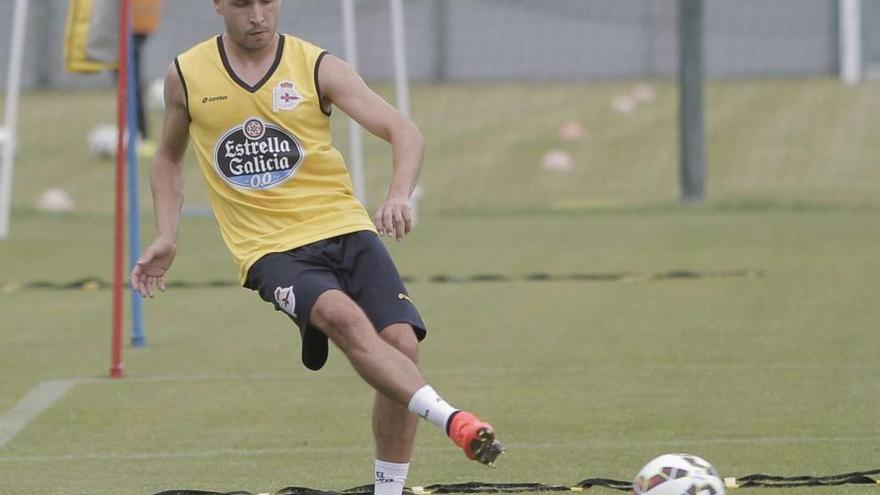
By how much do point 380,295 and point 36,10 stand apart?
23247mm

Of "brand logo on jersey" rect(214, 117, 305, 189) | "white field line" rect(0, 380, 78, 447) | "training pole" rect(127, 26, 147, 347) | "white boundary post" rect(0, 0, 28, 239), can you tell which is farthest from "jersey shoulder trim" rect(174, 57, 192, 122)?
"white boundary post" rect(0, 0, 28, 239)

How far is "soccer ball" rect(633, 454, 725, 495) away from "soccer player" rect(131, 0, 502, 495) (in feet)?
2.79

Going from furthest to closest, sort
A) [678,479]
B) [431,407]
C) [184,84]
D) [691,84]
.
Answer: [691,84]
[184,84]
[678,479]
[431,407]

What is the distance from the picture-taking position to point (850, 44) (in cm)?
2880

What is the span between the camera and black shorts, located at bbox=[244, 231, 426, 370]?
6520mm

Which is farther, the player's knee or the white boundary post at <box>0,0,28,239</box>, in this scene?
the white boundary post at <box>0,0,28,239</box>

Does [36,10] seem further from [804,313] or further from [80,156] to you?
[804,313]

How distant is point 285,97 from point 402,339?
954mm

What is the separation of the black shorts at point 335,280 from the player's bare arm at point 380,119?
0.93 feet

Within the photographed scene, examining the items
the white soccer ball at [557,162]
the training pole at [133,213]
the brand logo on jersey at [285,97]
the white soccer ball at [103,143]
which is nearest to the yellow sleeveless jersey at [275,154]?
the brand logo on jersey at [285,97]

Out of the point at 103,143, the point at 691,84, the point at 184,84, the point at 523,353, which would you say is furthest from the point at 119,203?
the point at 103,143

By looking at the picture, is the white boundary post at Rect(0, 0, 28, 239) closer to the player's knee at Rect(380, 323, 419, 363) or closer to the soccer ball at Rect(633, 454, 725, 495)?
the player's knee at Rect(380, 323, 419, 363)

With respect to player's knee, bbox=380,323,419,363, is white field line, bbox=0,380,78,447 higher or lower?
lower

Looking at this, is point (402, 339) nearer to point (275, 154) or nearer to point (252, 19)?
point (275, 154)
